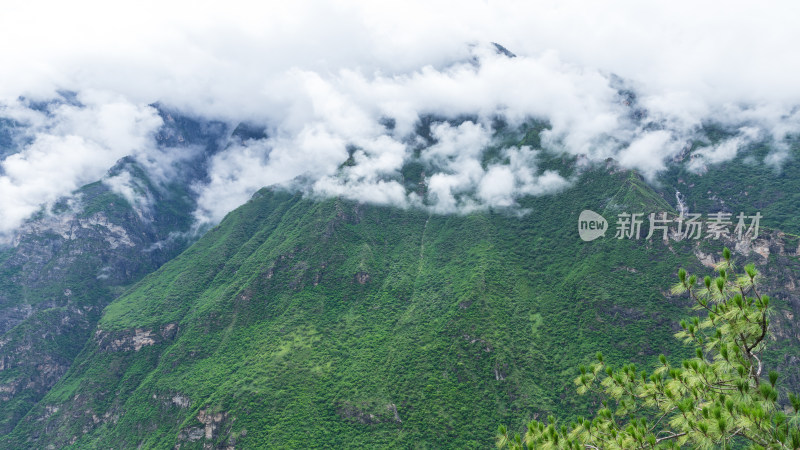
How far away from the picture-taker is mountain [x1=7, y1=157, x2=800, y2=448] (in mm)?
112188

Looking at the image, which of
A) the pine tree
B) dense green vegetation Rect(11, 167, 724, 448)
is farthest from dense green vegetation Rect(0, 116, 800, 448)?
the pine tree

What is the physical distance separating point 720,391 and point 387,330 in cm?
13620

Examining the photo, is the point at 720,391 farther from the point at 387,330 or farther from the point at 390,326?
the point at 390,326

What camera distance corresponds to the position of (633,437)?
1366 centimetres

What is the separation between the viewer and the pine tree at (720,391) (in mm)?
10906

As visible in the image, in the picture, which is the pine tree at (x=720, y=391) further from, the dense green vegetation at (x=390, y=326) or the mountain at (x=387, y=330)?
the dense green vegetation at (x=390, y=326)

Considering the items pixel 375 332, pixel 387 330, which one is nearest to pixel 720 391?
pixel 387 330

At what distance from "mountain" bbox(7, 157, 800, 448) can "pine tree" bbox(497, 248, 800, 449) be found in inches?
4115

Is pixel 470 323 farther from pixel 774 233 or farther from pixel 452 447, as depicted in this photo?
pixel 774 233

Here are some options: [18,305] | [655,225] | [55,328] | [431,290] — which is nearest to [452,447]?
[431,290]

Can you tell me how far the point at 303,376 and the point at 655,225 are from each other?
406 ft

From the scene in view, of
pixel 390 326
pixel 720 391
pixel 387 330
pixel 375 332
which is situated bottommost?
pixel 375 332

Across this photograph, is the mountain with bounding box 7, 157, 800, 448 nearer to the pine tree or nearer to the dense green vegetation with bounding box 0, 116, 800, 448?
the dense green vegetation with bounding box 0, 116, 800, 448

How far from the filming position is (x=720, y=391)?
1241 centimetres
